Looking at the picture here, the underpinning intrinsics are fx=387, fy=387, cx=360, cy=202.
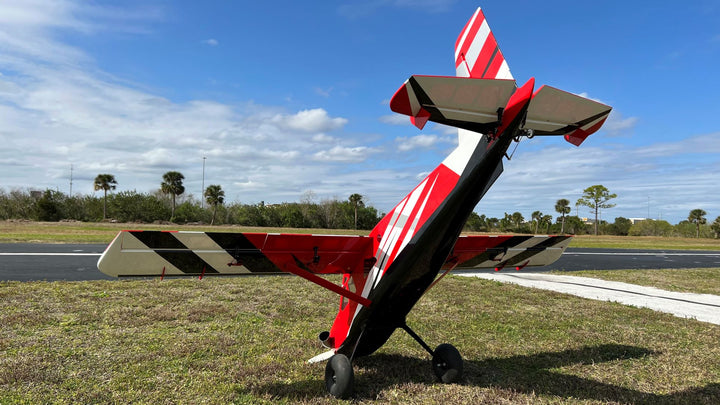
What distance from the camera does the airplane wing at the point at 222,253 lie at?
386cm

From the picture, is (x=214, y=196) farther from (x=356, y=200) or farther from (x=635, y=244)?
(x=635, y=244)

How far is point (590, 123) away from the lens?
9.80 ft

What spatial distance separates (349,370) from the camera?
398 cm

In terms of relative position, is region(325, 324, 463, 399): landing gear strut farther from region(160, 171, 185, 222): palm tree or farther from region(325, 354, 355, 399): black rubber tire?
region(160, 171, 185, 222): palm tree

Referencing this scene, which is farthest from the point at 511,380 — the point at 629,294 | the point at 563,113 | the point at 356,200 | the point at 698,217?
the point at 698,217

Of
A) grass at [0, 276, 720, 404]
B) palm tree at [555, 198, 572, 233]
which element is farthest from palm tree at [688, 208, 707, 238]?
grass at [0, 276, 720, 404]

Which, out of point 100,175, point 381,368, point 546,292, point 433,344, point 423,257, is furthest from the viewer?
point 100,175

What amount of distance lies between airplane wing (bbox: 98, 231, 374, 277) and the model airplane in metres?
0.01

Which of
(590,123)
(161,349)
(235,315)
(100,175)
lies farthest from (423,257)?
(100,175)

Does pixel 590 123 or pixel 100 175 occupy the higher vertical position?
pixel 100 175

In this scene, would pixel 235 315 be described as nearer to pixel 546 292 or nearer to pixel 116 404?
pixel 116 404

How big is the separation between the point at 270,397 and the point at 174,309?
4348mm

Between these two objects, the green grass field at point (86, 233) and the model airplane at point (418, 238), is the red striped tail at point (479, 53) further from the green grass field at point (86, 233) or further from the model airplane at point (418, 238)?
the green grass field at point (86, 233)

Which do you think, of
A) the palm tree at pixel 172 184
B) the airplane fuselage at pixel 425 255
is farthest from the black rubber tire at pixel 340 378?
the palm tree at pixel 172 184
